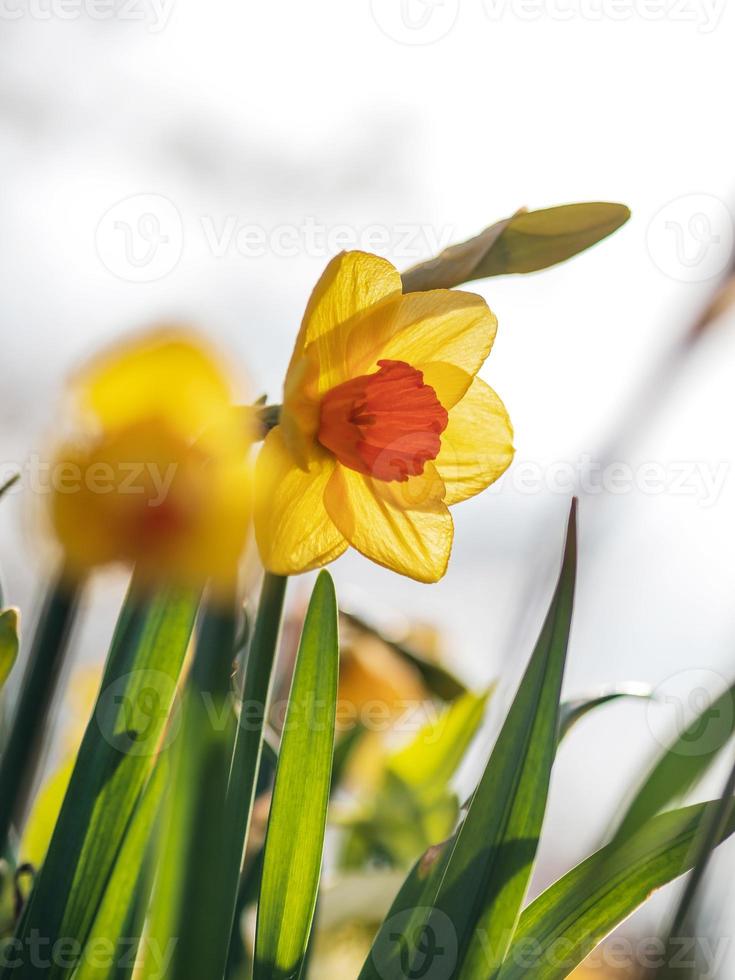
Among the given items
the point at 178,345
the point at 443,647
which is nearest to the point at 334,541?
the point at 178,345

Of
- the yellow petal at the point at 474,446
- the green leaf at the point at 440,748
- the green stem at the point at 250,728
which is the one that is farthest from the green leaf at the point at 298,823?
the green leaf at the point at 440,748

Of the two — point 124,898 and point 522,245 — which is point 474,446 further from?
point 124,898

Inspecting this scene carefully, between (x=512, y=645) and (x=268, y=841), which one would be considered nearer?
(x=268, y=841)

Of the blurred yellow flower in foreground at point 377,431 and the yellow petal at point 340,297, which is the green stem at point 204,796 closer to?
the blurred yellow flower in foreground at point 377,431

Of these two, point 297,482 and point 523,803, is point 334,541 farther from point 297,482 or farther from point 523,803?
point 523,803

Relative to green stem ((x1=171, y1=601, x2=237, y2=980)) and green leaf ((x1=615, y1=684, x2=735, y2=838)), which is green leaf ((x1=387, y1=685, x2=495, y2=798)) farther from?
green stem ((x1=171, y1=601, x2=237, y2=980))

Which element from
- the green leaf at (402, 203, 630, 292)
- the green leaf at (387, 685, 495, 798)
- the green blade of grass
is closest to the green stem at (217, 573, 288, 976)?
the green blade of grass
